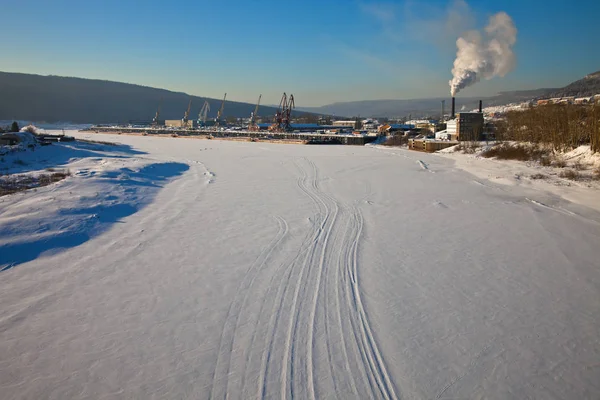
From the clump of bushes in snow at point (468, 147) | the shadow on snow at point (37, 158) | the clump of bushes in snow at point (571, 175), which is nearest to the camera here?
the shadow on snow at point (37, 158)

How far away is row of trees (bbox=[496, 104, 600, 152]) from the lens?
17969 mm

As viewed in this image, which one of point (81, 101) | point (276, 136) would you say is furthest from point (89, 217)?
point (81, 101)

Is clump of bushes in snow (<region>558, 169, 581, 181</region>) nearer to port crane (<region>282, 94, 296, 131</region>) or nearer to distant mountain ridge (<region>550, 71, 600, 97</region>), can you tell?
port crane (<region>282, 94, 296, 131</region>)

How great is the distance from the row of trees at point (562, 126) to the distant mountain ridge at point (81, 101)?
137641 mm

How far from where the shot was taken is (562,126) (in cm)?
2027

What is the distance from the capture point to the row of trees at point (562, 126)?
707 inches

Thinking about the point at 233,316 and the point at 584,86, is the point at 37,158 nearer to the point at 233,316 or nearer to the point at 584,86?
the point at 233,316

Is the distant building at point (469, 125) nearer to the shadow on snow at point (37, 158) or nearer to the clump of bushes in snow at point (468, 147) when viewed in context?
the clump of bushes in snow at point (468, 147)

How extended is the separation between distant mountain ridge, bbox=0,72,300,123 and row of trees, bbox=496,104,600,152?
452ft

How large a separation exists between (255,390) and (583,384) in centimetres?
290

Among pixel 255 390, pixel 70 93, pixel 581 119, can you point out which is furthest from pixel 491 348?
pixel 70 93

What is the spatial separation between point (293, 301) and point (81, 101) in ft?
581

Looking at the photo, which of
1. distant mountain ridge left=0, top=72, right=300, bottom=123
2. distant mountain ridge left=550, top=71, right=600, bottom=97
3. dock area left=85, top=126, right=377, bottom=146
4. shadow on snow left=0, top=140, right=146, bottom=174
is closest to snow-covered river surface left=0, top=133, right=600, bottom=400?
shadow on snow left=0, top=140, right=146, bottom=174

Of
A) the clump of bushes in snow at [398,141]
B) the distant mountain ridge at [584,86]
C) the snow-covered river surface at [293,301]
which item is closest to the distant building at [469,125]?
the clump of bushes in snow at [398,141]
